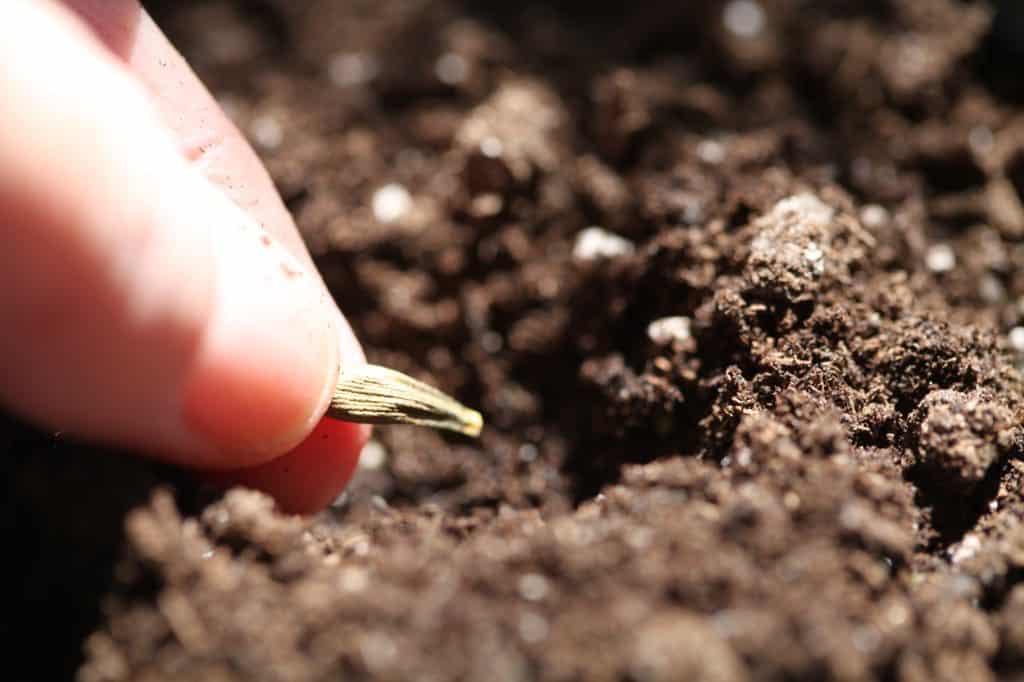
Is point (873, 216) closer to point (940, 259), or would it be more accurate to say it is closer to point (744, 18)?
point (940, 259)

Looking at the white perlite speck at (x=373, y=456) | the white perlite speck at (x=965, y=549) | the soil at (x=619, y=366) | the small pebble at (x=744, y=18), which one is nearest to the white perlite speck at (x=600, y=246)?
the soil at (x=619, y=366)

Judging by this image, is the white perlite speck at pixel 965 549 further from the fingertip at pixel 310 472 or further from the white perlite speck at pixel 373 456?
the white perlite speck at pixel 373 456

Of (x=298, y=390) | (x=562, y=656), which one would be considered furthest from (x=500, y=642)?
(x=298, y=390)

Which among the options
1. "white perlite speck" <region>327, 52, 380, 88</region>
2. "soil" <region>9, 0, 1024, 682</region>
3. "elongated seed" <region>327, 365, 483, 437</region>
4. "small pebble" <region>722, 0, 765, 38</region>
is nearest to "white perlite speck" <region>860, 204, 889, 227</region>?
"soil" <region>9, 0, 1024, 682</region>

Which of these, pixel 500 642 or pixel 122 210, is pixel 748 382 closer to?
pixel 500 642

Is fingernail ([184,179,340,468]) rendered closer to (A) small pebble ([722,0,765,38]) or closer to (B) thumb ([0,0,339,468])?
(B) thumb ([0,0,339,468])

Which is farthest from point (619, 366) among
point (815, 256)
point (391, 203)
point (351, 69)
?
point (351, 69)
